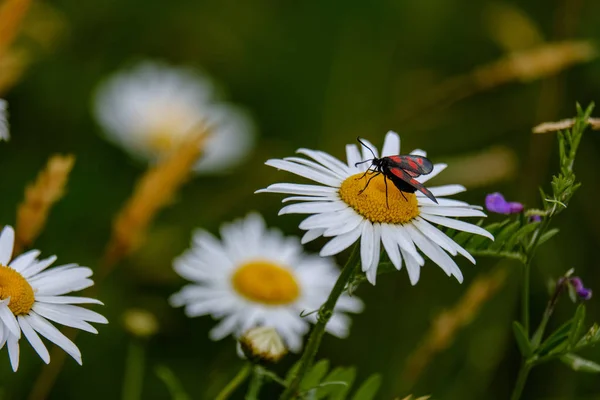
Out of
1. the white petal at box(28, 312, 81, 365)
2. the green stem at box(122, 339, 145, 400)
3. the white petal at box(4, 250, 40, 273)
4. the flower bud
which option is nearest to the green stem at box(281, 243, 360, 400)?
the flower bud

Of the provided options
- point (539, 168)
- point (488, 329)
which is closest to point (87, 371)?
point (488, 329)

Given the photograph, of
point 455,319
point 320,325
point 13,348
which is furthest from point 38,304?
point 455,319

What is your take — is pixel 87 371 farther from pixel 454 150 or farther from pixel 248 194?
pixel 454 150

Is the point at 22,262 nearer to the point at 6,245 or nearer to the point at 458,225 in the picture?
the point at 6,245

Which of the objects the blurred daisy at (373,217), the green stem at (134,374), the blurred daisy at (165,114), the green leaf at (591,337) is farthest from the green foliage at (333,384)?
the blurred daisy at (165,114)

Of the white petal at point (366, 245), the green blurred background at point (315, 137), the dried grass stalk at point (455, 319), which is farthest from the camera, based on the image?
the green blurred background at point (315, 137)

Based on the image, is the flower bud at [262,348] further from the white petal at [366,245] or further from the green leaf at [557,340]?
the green leaf at [557,340]
